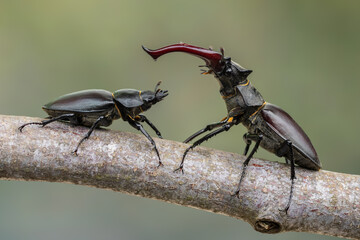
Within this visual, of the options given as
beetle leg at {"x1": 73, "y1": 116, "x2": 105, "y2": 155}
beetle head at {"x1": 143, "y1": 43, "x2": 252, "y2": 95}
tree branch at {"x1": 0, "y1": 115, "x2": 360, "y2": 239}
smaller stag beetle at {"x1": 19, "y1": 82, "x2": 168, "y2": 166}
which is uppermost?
beetle head at {"x1": 143, "y1": 43, "x2": 252, "y2": 95}

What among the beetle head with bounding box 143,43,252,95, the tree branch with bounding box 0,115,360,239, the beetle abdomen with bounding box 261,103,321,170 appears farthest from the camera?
the beetle abdomen with bounding box 261,103,321,170

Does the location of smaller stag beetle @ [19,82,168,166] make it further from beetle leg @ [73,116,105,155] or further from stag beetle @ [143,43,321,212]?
stag beetle @ [143,43,321,212]

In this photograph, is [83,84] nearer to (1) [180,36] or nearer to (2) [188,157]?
(1) [180,36]

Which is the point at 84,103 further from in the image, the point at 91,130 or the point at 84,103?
the point at 91,130

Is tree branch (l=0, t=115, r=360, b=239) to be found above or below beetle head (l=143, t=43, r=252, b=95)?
below

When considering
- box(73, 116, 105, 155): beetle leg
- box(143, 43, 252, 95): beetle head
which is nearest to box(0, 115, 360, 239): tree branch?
box(73, 116, 105, 155): beetle leg

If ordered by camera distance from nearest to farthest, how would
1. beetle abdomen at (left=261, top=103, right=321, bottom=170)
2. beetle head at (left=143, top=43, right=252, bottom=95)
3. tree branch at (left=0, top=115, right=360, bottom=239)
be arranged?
tree branch at (left=0, top=115, right=360, bottom=239) → beetle head at (left=143, top=43, right=252, bottom=95) → beetle abdomen at (left=261, top=103, right=321, bottom=170)

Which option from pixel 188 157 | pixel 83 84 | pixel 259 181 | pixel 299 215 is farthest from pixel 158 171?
pixel 83 84
